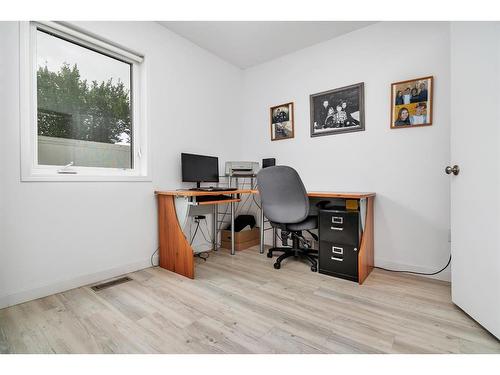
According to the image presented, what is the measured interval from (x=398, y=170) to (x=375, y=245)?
79cm

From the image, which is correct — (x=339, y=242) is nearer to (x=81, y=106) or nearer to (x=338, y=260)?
(x=338, y=260)

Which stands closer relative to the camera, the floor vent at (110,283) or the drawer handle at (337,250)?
the floor vent at (110,283)

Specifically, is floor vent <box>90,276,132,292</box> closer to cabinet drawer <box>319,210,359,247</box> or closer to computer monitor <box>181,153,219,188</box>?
computer monitor <box>181,153,219,188</box>

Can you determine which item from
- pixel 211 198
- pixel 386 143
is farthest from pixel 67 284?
pixel 386 143

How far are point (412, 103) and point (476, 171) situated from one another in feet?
3.52

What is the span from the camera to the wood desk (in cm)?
210

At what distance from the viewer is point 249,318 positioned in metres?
1.49

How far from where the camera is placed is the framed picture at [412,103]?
6.95ft

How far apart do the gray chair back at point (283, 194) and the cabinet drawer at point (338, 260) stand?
364mm

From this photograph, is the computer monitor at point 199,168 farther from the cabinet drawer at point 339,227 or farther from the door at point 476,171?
the door at point 476,171

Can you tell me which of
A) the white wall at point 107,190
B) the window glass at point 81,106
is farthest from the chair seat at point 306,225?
the window glass at point 81,106

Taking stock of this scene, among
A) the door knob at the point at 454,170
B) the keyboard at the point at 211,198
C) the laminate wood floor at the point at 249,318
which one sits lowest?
the laminate wood floor at the point at 249,318
